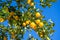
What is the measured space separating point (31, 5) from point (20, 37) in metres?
0.66

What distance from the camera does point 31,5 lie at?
3875 mm

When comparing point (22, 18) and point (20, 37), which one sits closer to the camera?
point (22, 18)

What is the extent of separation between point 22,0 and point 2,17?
501mm

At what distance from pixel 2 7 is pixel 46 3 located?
80 cm

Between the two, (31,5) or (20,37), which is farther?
(20,37)

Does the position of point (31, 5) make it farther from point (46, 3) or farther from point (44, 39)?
point (44, 39)

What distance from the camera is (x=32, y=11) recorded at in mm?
3848

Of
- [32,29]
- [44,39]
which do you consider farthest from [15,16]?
[44,39]

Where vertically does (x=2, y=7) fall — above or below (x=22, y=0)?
below

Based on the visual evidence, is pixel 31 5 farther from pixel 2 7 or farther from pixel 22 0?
pixel 2 7

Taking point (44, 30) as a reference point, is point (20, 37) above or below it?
below

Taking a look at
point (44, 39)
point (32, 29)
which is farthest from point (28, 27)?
point (44, 39)

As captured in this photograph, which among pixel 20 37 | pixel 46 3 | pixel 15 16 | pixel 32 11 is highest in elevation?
pixel 46 3

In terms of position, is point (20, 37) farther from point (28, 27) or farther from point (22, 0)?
point (22, 0)
